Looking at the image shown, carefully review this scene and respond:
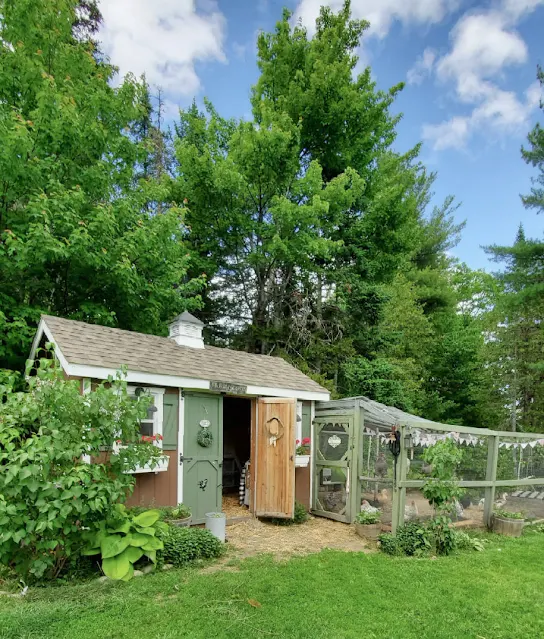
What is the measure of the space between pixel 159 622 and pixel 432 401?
17424mm

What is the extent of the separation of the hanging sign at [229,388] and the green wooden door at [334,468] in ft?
6.62

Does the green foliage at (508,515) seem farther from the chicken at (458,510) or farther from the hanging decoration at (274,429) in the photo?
the hanging decoration at (274,429)

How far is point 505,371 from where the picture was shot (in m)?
16.7

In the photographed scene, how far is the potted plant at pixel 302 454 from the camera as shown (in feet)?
25.5

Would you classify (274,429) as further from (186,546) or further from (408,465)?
(186,546)

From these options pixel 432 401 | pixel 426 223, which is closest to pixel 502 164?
pixel 426 223

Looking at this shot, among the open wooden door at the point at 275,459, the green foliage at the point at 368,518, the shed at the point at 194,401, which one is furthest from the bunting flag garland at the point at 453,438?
the shed at the point at 194,401

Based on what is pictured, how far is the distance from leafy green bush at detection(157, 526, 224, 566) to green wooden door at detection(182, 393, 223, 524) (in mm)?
1118

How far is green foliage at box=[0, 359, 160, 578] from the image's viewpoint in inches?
149

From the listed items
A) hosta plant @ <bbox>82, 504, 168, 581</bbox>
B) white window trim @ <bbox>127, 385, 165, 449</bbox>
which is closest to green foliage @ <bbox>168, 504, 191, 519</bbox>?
white window trim @ <bbox>127, 385, 165, 449</bbox>

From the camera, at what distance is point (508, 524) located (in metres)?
6.84

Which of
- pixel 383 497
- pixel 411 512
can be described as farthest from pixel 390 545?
pixel 383 497

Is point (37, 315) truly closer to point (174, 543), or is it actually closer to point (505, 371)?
→ point (174, 543)

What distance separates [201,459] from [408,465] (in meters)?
3.33
